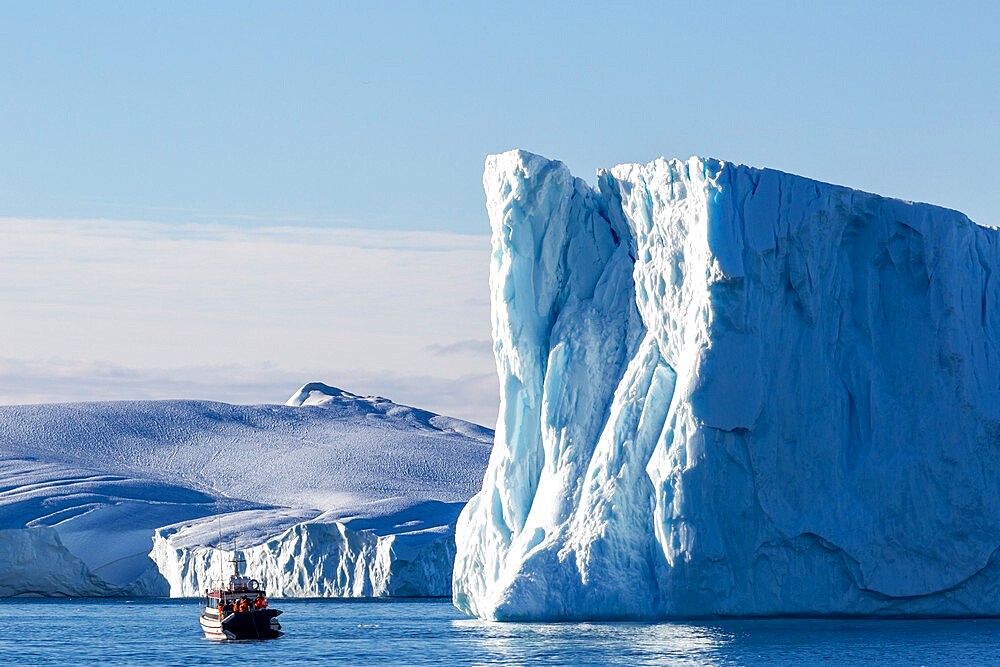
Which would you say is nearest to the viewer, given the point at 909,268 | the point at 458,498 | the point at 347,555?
the point at 909,268

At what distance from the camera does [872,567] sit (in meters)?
30.5

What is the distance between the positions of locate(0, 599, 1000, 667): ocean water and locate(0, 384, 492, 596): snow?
13877 millimetres

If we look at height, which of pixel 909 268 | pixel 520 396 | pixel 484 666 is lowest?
pixel 484 666

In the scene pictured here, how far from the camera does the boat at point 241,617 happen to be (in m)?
34.9

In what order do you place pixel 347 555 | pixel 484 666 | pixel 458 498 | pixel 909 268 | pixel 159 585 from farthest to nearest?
pixel 458 498, pixel 159 585, pixel 347 555, pixel 909 268, pixel 484 666

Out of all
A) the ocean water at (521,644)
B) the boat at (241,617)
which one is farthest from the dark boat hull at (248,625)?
the ocean water at (521,644)

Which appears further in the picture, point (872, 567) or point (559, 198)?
point (559, 198)

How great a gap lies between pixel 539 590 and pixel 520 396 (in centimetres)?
452

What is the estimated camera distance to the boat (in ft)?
114

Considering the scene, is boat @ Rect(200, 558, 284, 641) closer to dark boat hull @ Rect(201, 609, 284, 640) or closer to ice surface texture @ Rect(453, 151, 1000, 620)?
dark boat hull @ Rect(201, 609, 284, 640)

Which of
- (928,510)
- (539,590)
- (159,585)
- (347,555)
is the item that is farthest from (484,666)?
(159,585)

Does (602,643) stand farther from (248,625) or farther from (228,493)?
(228,493)

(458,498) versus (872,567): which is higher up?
(458,498)

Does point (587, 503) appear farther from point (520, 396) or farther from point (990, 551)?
point (990, 551)
